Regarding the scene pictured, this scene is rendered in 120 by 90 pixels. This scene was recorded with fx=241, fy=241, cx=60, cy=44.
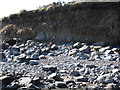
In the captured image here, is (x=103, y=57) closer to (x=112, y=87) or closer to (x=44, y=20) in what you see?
(x=112, y=87)

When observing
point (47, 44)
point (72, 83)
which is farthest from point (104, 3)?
point (72, 83)

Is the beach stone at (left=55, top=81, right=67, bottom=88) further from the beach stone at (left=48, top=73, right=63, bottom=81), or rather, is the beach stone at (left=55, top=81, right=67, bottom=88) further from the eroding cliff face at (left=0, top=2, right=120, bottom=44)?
the eroding cliff face at (left=0, top=2, right=120, bottom=44)

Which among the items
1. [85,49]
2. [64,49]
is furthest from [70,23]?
[85,49]

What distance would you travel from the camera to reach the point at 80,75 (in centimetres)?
1114

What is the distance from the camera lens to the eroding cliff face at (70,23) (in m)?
17.5

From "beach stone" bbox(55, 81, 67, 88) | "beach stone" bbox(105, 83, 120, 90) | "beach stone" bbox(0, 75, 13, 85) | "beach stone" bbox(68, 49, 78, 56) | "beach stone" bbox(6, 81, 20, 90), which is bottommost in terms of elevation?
"beach stone" bbox(105, 83, 120, 90)

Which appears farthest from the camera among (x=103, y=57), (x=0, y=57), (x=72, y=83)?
(x=0, y=57)

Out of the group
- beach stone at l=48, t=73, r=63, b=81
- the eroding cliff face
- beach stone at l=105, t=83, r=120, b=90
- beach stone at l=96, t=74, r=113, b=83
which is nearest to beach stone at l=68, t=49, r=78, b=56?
the eroding cliff face

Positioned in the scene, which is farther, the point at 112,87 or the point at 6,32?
the point at 6,32

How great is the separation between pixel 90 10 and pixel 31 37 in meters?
7.18

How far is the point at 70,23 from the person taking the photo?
67.4 feet

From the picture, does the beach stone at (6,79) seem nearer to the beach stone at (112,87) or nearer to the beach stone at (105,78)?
the beach stone at (105,78)

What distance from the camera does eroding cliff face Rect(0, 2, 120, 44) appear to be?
17.5 meters

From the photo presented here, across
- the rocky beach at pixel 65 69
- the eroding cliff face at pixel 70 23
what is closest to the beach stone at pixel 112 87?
the rocky beach at pixel 65 69
